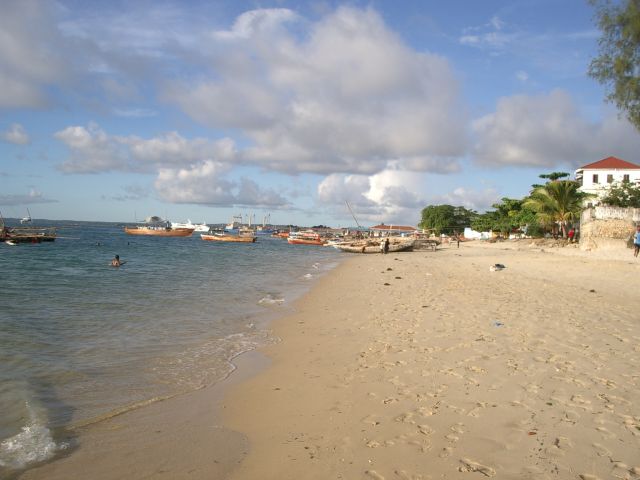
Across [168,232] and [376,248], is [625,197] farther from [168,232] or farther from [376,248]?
Result: [168,232]

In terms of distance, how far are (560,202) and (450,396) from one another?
43.7m

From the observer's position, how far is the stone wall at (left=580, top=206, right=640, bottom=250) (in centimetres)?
2913

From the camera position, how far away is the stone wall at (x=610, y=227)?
2913 cm

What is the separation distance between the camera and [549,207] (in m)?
44.9

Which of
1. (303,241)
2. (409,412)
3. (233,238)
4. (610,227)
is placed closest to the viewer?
(409,412)

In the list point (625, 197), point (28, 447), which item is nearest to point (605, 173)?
point (625, 197)

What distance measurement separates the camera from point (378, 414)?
18.0 feet

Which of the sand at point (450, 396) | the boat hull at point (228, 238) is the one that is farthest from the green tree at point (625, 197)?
the boat hull at point (228, 238)

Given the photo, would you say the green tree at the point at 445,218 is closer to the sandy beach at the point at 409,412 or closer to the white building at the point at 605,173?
the white building at the point at 605,173

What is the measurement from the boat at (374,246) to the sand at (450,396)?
1463 inches

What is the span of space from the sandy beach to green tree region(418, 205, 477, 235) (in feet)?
270

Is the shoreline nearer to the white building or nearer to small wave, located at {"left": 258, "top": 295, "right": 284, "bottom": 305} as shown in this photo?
small wave, located at {"left": 258, "top": 295, "right": 284, "bottom": 305}

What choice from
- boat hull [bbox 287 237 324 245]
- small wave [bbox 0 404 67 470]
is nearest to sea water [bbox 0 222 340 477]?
small wave [bbox 0 404 67 470]

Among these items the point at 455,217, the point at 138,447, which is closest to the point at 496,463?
the point at 138,447
